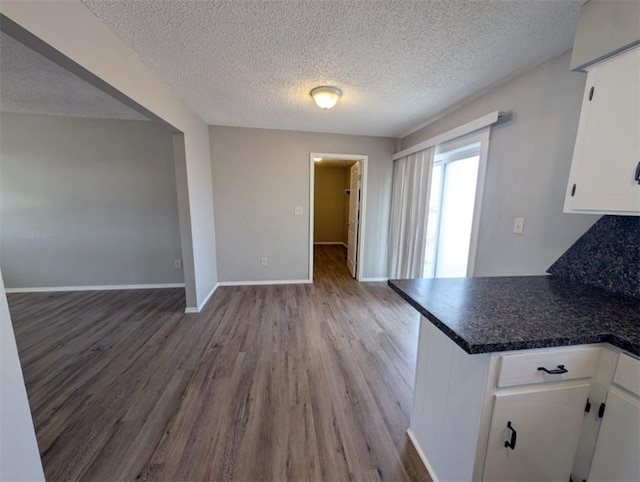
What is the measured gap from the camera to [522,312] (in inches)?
39.9

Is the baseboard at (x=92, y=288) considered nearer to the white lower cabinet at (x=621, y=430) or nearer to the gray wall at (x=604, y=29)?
the white lower cabinet at (x=621, y=430)

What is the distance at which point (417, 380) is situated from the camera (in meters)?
1.39

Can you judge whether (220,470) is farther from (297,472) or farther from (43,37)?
(43,37)

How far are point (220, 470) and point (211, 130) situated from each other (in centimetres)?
373

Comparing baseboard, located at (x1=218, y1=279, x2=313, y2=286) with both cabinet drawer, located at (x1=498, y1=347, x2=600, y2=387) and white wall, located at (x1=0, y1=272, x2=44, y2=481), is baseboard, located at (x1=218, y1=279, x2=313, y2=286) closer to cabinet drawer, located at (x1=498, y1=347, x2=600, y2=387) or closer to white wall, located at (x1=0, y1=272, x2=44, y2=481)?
white wall, located at (x1=0, y1=272, x2=44, y2=481)

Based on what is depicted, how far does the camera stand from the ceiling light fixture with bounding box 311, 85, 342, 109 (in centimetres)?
220

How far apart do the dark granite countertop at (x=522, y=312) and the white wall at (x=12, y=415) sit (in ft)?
5.23

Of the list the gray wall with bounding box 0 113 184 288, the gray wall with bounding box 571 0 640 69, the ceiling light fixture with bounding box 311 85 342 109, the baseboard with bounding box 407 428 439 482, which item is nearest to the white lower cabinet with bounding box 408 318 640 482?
the baseboard with bounding box 407 428 439 482

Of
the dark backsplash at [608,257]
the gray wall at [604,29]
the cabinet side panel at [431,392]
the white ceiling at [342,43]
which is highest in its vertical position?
the white ceiling at [342,43]

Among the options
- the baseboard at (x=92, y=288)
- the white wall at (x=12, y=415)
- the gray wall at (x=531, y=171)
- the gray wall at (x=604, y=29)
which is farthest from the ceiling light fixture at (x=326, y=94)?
the baseboard at (x=92, y=288)

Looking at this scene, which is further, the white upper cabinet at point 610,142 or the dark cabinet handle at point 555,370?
the white upper cabinet at point 610,142

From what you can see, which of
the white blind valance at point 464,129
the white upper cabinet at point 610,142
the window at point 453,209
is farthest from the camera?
the window at point 453,209

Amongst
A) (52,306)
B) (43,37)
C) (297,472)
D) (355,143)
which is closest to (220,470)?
(297,472)

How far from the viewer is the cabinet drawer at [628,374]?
809 millimetres
